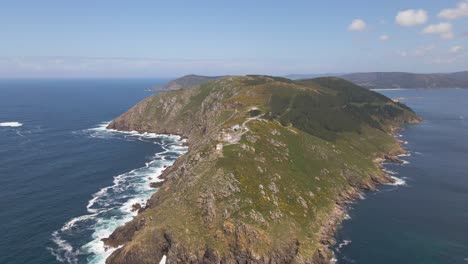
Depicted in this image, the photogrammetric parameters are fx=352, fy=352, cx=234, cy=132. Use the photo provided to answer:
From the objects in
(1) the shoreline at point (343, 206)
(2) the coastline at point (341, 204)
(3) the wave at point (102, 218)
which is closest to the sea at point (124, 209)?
(3) the wave at point (102, 218)

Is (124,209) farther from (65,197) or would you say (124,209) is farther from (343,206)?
(343,206)

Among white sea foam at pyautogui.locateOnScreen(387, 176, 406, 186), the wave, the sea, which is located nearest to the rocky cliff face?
white sea foam at pyautogui.locateOnScreen(387, 176, 406, 186)

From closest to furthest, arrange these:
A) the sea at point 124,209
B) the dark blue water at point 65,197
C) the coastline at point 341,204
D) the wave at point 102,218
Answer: the coastline at point 341,204 → the wave at point 102,218 → the sea at point 124,209 → the dark blue water at point 65,197

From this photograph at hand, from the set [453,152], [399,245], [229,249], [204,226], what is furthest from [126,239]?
[453,152]

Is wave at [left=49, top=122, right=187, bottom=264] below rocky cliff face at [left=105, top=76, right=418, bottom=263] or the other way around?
below

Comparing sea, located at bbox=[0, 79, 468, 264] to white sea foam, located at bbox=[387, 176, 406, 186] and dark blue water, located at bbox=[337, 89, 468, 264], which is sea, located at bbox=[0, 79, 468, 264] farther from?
white sea foam, located at bbox=[387, 176, 406, 186]

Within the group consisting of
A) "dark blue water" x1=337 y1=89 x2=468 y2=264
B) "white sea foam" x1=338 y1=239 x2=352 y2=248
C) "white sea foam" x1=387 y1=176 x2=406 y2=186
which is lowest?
"white sea foam" x1=338 y1=239 x2=352 y2=248

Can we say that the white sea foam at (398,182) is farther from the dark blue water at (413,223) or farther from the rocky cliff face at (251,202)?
the rocky cliff face at (251,202)

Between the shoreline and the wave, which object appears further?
the shoreline
